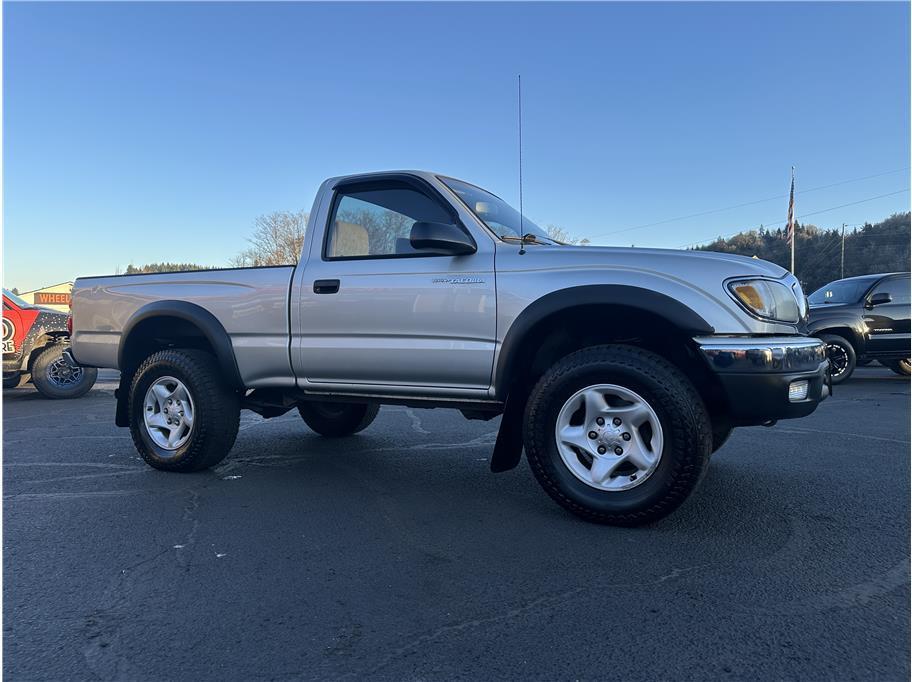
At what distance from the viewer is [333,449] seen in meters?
5.27

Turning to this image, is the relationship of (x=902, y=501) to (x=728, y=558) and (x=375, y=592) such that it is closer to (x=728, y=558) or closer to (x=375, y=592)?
(x=728, y=558)

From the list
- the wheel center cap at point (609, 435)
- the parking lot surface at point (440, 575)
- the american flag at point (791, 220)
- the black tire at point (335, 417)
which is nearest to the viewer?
the parking lot surface at point (440, 575)

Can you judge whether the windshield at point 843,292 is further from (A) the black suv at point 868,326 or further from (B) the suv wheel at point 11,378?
(B) the suv wheel at point 11,378

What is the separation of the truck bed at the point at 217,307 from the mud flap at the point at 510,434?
154 centimetres

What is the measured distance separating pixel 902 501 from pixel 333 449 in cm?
393

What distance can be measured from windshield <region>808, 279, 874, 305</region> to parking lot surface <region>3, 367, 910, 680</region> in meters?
6.50

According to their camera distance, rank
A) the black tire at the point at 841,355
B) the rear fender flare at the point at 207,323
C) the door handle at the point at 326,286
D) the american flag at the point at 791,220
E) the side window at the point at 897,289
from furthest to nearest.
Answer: the american flag at the point at 791,220, the side window at the point at 897,289, the black tire at the point at 841,355, the rear fender flare at the point at 207,323, the door handle at the point at 326,286

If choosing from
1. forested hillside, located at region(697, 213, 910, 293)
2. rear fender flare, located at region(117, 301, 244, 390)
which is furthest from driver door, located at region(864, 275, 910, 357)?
forested hillside, located at region(697, 213, 910, 293)

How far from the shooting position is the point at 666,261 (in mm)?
3234

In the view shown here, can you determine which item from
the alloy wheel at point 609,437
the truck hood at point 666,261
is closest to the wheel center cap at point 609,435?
the alloy wheel at point 609,437

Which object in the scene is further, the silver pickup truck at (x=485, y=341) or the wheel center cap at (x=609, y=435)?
the wheel center cap at (x=609, y=435)

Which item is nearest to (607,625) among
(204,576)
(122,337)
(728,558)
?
(728,558)

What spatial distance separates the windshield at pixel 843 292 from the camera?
10016mm

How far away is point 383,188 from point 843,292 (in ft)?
30.1
